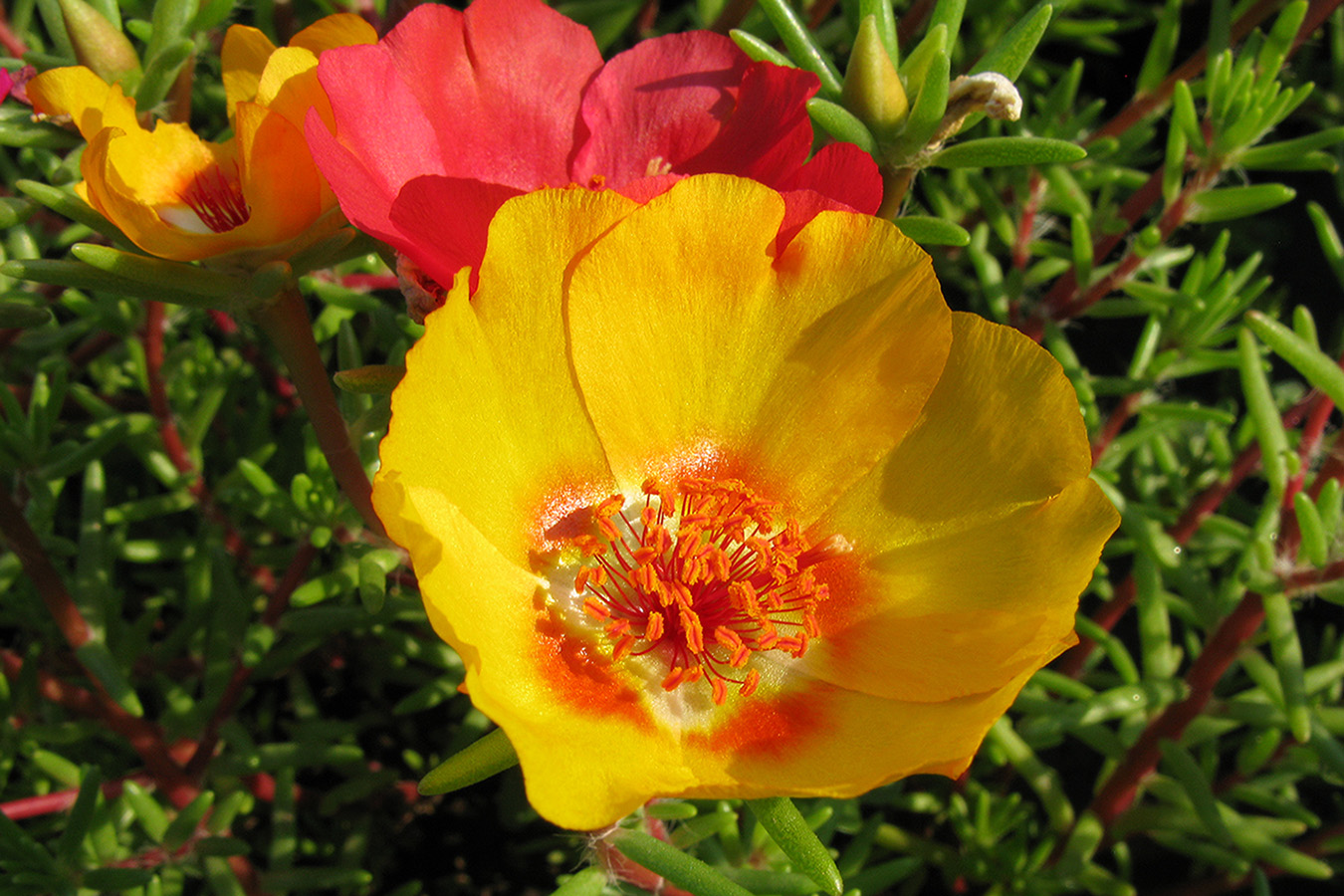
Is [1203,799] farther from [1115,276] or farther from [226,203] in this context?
[226,203]

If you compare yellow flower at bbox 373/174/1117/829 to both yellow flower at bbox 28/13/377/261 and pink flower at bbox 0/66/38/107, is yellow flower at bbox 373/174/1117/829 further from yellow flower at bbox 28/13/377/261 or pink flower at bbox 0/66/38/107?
pink flower at bbox 0/66/38/107

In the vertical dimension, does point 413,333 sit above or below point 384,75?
below

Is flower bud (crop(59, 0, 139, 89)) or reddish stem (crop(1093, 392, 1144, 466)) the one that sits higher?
flower bud (crop(59, 0, 139, 89))

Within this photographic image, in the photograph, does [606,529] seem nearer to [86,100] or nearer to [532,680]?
[532,680]

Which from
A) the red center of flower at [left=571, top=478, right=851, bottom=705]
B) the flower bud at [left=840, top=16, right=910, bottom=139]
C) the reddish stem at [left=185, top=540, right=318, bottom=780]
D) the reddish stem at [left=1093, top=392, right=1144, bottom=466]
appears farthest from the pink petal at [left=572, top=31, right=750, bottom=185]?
the reddish stem at [left=1093, top=392, right=1144, bottom=466]

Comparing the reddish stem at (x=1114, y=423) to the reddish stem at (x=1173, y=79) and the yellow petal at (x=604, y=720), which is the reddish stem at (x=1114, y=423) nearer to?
the reddish stem at (x=1173, y=79)

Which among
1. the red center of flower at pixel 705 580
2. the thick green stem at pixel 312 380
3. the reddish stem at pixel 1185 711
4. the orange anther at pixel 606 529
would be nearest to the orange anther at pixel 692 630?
the red center of flower at pixel 705 580

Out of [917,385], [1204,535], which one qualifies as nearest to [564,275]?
[917,385]
